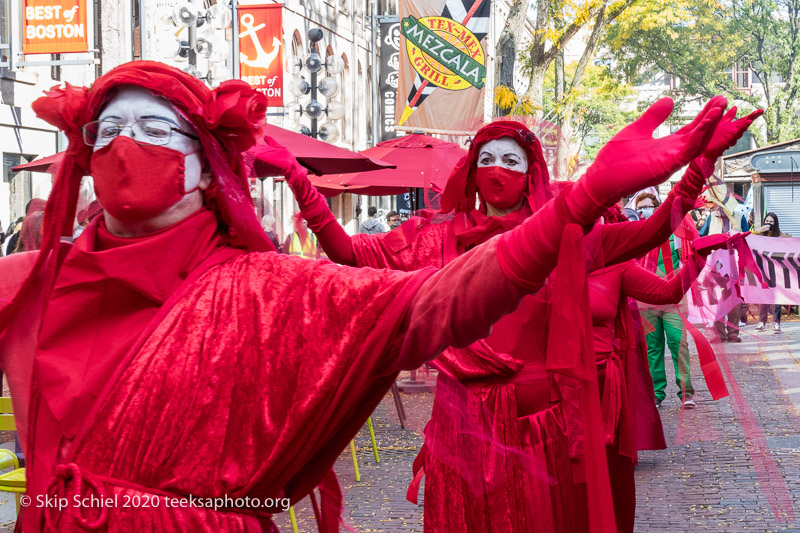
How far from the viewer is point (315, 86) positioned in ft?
50.0

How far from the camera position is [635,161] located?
1772 millimetres

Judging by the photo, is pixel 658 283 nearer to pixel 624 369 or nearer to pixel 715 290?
pixel 715 290

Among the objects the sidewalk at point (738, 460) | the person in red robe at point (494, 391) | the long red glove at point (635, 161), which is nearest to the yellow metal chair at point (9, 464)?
the person in red robe at point (494, 391)

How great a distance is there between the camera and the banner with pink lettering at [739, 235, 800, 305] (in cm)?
566

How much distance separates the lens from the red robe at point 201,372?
6.66 feet

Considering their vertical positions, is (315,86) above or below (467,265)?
above

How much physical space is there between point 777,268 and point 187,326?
15.3ft

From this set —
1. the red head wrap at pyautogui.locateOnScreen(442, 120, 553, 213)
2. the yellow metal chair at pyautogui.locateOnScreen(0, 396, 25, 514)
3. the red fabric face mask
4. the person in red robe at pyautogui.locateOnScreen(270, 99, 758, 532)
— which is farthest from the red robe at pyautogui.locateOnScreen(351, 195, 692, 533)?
the yellow metal chair at pyautogui.locateOnScreen(0, 396, 25, 514)

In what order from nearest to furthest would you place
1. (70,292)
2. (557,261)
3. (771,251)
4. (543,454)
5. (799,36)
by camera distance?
(557,261) < (70,292) < (543,454) < (771,251) < (799,36)

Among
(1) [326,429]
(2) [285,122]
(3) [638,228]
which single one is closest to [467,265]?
(1) [326,429]

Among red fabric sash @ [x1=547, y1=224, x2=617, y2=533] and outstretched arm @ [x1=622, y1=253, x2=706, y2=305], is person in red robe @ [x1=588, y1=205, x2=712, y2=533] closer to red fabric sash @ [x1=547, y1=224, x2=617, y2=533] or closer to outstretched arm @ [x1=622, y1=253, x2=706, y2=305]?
outstretched arm @ [x1=622, y1=253, x2=706, y2=305]

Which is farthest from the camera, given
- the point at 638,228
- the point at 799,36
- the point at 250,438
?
the point at 799,36

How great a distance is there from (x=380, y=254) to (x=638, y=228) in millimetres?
1123

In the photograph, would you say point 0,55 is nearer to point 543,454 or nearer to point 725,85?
point 543,454
